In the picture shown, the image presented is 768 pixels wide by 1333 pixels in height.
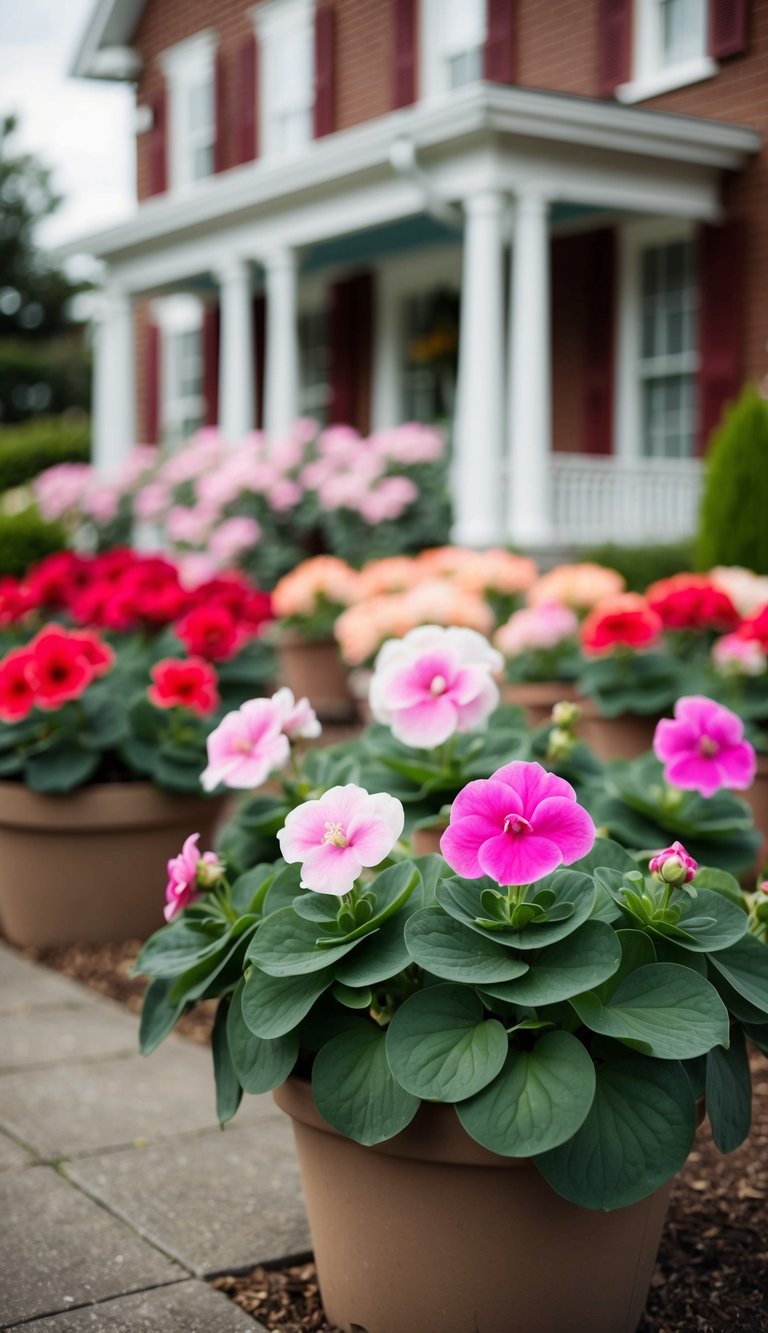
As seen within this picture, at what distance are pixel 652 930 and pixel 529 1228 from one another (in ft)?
1.32

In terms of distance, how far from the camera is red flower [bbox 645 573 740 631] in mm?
4449

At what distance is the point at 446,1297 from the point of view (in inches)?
72.3

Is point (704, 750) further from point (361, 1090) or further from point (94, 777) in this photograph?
point (94, 777)

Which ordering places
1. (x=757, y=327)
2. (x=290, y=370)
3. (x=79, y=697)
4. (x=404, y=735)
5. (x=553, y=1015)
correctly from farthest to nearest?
1. (x=290, y=370)
2. (x=757, y=327)
3. (x=79, y=697)
4. (x=404, y=735)
5. (x=553, y=1015)

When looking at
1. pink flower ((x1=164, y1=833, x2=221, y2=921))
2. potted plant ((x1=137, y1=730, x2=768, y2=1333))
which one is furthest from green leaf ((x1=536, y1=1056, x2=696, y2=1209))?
pink flower ((x1=164, y1=833, x2=221, y2=921))

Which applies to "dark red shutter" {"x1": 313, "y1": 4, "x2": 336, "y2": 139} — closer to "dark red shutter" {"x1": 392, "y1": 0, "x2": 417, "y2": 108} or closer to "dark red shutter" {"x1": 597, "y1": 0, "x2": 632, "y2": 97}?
"dark red shutter" {"x1": 392, "y1": 0, "x2": 417, "y2": 108}

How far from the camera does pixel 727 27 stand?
10047 mm

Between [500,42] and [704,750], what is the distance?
35.6 ft

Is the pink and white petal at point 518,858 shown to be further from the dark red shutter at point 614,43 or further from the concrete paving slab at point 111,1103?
the dark red shutter at point 614,43

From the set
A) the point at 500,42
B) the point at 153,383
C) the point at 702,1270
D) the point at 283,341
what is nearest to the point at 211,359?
the point at 153,383

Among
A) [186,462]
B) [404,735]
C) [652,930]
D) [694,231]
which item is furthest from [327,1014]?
[694,231]

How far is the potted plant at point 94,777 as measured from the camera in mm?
3682

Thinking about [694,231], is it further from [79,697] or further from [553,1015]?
[553,1015]

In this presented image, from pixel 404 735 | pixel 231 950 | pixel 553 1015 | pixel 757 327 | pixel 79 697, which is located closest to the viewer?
pixel 553 1015
